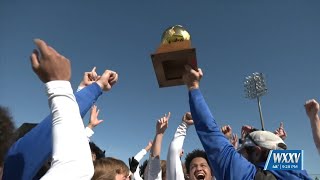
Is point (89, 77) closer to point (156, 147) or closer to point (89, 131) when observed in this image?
point (89, 131)

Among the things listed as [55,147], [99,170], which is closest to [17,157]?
[55,147]

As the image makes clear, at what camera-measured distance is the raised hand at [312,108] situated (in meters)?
3.29

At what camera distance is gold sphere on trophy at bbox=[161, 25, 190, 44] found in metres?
2.87

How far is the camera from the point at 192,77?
→ 9.29 feet

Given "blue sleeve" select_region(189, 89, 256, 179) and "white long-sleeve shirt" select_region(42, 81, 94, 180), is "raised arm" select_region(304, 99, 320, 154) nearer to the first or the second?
"blue sleeve" select_region(189, 89, 256, 179)

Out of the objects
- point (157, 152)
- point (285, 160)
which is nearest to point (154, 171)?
point (157, 152)

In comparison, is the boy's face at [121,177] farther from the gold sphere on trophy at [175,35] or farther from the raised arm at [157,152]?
the gold sphere on trophy at [175,35]

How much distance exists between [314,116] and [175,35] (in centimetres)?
164

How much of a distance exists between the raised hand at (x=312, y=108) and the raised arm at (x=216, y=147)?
122 cm

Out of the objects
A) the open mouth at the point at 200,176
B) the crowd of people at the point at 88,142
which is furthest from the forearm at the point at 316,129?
the open mouth at the point at 200,176

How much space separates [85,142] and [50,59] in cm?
45

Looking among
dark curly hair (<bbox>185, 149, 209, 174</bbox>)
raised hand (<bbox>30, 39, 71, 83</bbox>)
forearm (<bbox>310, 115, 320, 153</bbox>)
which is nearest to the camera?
raised hand (<bbox>30, 39, 71, 83</bbox>)

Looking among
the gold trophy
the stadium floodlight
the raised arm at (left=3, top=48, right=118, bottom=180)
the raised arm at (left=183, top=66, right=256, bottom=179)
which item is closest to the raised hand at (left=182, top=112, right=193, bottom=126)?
the gold trophy

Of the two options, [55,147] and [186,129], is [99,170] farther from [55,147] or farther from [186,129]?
[55,147]
